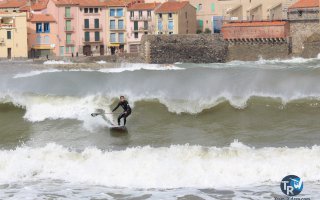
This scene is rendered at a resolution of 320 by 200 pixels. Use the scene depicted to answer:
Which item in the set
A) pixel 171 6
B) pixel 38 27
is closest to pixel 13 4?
pixel 38 27

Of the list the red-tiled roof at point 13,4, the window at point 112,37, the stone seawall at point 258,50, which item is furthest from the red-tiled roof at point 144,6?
the red-tiled roof at point 13,4

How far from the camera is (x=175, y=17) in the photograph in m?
64.7

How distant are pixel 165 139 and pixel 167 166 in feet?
9.92

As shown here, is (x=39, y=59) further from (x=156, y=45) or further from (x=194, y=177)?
(x=194, y=177)

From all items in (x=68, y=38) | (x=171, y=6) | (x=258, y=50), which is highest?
(x=171, y=6)

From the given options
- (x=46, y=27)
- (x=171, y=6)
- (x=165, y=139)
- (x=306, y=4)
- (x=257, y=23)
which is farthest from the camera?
(x=46, y=27)

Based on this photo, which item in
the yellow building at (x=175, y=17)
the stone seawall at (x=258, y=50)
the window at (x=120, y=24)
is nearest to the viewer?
the stone seawall at (x=258, y=50)

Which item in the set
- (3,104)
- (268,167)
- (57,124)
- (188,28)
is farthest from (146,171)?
(188,28)

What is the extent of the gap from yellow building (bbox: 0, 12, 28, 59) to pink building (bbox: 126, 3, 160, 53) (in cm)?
1022

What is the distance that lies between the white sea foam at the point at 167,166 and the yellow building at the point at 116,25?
53.4 meters

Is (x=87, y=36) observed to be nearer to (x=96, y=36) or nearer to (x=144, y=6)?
(x=96, y=36)

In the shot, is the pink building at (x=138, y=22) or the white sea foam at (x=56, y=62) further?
the pink building at (x=138, y=22)

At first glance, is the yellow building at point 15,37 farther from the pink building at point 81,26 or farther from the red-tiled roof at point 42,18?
the pink building at point 81,26

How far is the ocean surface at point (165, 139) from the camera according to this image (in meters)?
13.4
